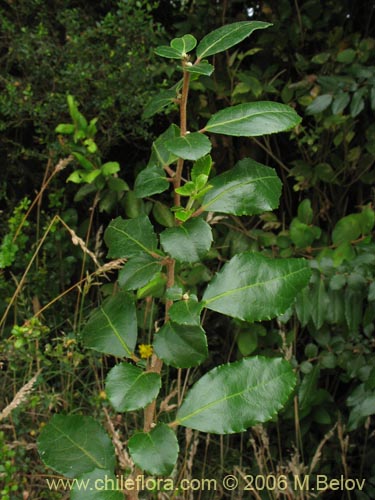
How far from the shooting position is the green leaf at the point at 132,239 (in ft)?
2.57

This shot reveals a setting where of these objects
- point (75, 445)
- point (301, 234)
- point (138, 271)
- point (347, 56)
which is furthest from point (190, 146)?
point (347, 56)

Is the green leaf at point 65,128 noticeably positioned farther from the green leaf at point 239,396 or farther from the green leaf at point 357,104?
the green leaf at point 239,396

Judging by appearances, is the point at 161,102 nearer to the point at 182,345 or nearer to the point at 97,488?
the point at 182,345

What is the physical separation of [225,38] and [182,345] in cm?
39

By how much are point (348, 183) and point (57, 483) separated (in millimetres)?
1345

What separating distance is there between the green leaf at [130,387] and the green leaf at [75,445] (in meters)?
0.11

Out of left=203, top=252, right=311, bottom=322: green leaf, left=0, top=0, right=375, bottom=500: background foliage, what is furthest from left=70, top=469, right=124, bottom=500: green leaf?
left=0, top=0, right=375, bottom=500: background foliage

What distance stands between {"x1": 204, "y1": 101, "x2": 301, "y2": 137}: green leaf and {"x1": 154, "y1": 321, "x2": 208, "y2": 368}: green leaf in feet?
0.81

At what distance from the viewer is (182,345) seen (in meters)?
0.73

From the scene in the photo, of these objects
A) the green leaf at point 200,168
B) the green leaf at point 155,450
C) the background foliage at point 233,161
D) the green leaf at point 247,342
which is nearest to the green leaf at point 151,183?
the green leaf at point 200,168

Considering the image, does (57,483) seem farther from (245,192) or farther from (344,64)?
(344,64)

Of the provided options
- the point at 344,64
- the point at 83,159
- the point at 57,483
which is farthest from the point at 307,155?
the point at 57,483

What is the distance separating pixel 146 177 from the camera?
2.59 ft

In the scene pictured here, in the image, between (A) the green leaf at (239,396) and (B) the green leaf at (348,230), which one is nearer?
(A) the green leaf at (239,396)
